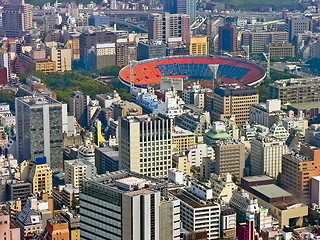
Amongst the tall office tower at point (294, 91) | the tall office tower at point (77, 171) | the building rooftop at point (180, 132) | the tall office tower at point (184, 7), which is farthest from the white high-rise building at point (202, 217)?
the tall office tower at point (184, 7)

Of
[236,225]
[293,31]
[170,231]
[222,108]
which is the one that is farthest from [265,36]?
[170,231]

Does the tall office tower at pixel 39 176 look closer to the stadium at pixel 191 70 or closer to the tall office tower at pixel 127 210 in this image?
the tall office tower at pixel 127 210

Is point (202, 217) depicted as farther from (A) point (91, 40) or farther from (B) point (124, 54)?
(A) point (91, 40)

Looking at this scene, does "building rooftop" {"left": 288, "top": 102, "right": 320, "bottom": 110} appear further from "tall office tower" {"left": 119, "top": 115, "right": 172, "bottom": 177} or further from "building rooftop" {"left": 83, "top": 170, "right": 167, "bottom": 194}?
"building rooftop" {"left": 83, "top": 170, "right": 167, "bottom": 194}

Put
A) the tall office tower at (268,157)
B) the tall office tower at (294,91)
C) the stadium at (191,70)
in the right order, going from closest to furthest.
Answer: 1. the tall office tower at (268,157)
2. the tall office tower at (294,91)
3. the stadium at (191,70)

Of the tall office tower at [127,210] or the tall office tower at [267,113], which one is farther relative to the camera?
the tall office tower at [267,113]

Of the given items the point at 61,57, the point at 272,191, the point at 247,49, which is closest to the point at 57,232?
the point at 272,191

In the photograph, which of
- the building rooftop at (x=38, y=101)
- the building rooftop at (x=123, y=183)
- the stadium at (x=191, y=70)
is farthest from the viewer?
the stadium at (x=191, y=70)

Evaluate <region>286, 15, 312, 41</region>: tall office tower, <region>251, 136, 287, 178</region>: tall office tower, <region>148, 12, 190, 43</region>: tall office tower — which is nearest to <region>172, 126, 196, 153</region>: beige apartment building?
<region>251, 136, 287, 178</region>: tall office tower
